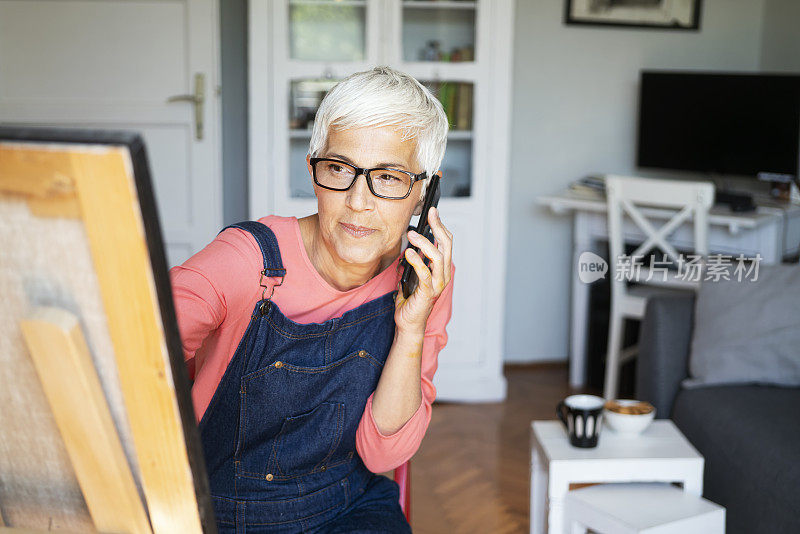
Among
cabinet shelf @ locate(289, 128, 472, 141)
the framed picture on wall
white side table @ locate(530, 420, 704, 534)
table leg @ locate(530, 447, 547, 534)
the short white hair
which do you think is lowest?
table leg @ locate(530, 447, 547, 534)

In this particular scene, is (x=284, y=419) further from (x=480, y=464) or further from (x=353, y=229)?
(x=480, y=464)

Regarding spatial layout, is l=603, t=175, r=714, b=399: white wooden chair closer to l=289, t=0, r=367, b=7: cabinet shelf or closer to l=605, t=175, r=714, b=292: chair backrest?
l=605, t=175, r=714, b=292: chair backrest

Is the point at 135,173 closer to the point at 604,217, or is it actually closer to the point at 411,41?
the point at 411,41

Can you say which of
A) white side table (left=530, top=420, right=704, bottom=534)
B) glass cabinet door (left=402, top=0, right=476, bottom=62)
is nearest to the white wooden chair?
glass cabinet door (left=402, top=0, right=476, bottom=62)

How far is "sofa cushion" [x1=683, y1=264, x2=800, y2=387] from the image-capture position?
234 cm

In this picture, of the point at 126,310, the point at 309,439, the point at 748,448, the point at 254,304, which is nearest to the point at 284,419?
the point at 309,439

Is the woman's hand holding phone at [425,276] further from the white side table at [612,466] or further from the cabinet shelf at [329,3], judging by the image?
the cabinet shelf at [329,3]

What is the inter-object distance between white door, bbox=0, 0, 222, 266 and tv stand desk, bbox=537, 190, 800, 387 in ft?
5.02

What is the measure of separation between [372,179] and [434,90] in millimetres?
2153

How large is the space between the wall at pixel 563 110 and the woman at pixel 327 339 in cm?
275

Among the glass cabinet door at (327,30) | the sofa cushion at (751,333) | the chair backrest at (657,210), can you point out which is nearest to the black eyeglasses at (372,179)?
the sofa cushion at (751,333)

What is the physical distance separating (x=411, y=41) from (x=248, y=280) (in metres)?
2.38

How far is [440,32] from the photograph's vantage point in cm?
340

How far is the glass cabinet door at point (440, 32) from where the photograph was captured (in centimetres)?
338
